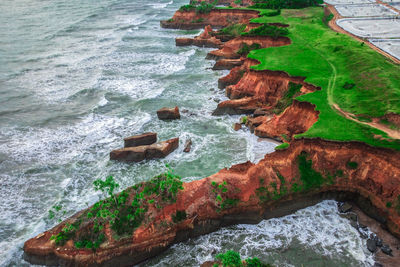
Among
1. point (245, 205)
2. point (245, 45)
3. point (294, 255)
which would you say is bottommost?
point (294, 255)

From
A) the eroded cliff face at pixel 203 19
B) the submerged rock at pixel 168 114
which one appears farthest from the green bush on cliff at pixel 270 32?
the eroded cliff face at pixel 203 19

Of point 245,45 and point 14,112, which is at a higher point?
point 245,45

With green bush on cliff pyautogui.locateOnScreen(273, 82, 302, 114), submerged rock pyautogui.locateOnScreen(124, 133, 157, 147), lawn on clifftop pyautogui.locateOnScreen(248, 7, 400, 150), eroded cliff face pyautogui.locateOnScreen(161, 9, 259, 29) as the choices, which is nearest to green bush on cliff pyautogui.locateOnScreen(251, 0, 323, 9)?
eroded cliff face pyautogui.locateOnScreen(161, 9, 259, 29)

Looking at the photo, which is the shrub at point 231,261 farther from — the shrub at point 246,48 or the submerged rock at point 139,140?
the shrub at point 246,48

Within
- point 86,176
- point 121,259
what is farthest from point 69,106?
point 121,259

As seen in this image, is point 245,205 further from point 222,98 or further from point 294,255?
point 222,98

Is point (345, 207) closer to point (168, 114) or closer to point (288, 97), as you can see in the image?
point (288, 97)

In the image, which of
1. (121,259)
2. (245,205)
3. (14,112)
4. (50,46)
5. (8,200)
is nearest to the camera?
(121,259)
